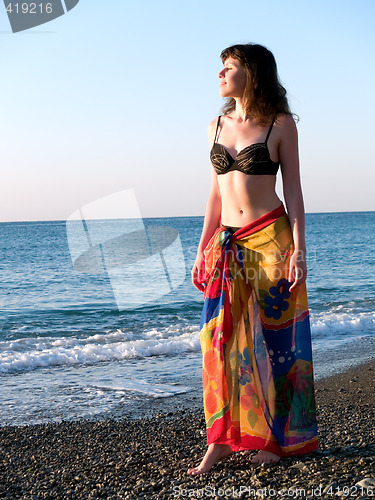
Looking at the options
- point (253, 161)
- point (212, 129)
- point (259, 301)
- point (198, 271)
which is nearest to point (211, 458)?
point (259, 301)

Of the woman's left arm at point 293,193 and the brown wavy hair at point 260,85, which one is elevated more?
the brown wavy hair at point 260,85

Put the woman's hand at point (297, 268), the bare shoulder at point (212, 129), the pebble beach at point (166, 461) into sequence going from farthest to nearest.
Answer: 1. the bare shoulder at point (212, 129)
2. the woman's hand at point (297, 268)
3. the pebble beach at point (166, 461)

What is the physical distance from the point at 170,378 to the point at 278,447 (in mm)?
3586

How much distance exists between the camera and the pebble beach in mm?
2621

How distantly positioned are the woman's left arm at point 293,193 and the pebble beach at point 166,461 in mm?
938

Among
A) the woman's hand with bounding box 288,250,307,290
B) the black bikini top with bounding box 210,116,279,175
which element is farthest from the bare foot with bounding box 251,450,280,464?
the black bikini top with bounding box 210,116,279,175

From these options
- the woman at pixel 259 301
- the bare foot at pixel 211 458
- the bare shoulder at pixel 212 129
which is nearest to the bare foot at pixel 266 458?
the woman at pixel 259 301

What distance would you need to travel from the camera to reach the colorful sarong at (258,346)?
2795mm

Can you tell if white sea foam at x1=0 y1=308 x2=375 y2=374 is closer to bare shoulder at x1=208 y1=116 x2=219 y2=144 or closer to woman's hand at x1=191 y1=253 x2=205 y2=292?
woman's hand at x1=191 y1=253 x2=205 y2=292

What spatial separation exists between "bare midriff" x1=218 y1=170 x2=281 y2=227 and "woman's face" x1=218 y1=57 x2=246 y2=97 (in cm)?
43

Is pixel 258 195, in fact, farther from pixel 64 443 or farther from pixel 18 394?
pixel 18 394

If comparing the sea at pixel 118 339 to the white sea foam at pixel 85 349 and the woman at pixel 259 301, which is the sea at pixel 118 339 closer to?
the white sea foam at pixel 85 349

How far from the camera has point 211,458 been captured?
2854 mm

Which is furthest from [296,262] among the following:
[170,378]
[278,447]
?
[170,378]
